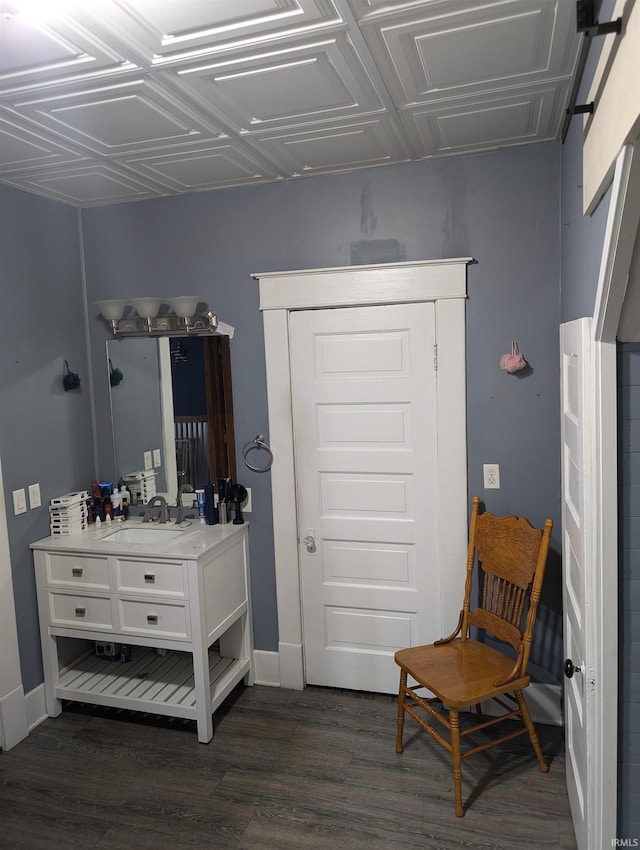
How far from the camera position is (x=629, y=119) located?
105 cm

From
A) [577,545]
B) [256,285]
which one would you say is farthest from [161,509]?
[577,545]

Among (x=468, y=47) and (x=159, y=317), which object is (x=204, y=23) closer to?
(x=468, y=47)

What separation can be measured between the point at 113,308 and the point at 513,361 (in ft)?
6.54

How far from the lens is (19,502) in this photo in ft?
9.43

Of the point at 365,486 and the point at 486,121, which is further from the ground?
the point at 486,121

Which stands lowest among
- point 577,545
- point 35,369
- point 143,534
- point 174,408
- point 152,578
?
point 152,578

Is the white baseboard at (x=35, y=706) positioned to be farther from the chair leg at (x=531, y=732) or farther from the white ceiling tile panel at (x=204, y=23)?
the white ceiling tile panel at (x=204, y=23)

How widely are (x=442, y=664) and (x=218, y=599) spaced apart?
1069 mm

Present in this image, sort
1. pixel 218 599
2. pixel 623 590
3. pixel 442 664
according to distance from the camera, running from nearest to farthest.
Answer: pixel 623 590, pixel 442 664, pixel 218 599

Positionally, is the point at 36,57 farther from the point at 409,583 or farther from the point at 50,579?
the point at 409,583

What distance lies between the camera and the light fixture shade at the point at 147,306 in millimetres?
3084

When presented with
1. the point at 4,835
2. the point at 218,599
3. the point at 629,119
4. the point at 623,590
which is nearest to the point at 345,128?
the point at 629,119

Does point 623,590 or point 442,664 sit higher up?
point 623,590

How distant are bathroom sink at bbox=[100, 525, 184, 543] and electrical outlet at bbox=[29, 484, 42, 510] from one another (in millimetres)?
351
